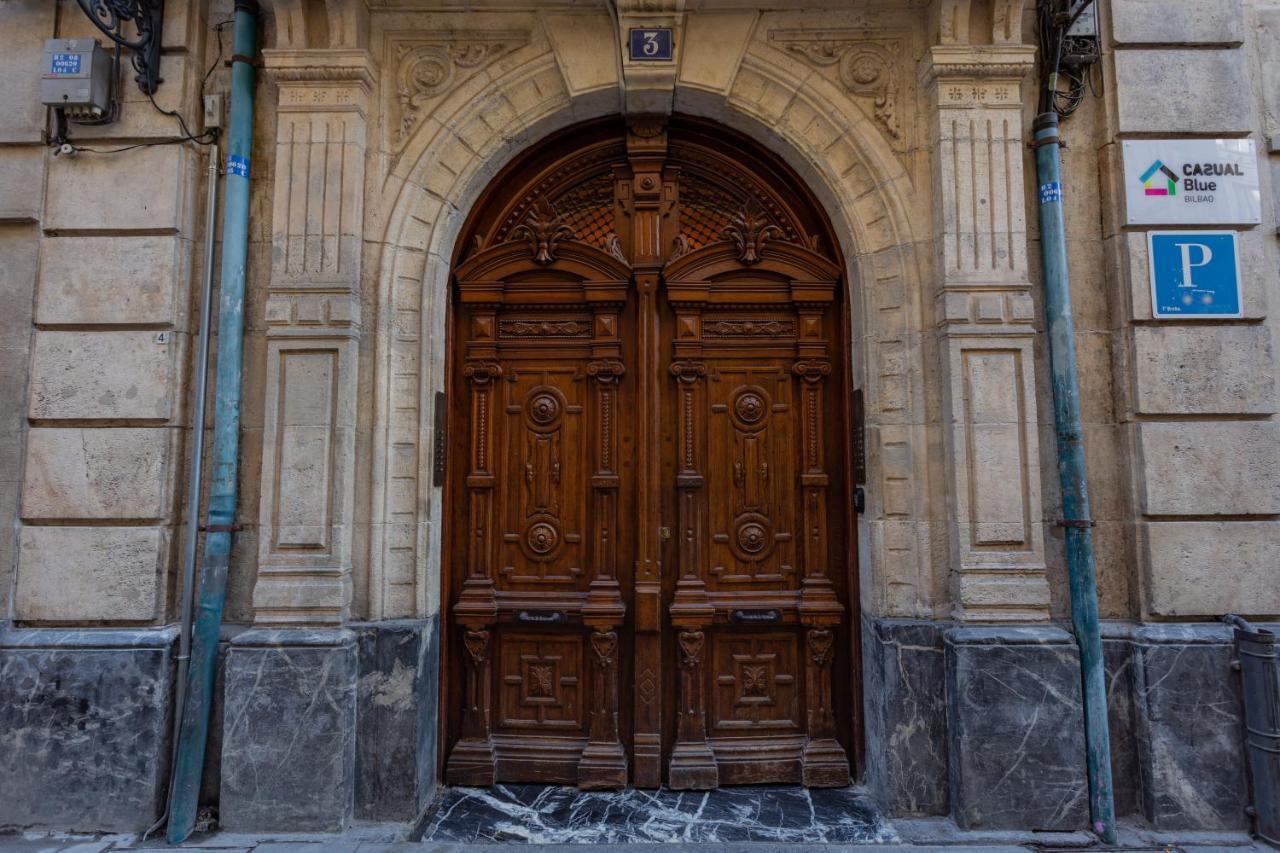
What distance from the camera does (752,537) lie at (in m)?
4.68

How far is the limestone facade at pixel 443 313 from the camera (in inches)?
160

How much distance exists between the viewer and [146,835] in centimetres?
387

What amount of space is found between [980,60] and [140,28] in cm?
512

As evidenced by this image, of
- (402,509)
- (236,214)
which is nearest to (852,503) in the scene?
(402,509)

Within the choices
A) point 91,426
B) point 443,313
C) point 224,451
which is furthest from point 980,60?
point 91,426

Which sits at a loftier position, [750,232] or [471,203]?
[471,203]

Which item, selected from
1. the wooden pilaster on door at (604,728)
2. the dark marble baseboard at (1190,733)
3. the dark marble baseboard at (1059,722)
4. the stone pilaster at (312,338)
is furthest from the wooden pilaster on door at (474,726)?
the dark marble baseboard at (1190,733)

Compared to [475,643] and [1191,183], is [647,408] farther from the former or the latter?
[1191,183]

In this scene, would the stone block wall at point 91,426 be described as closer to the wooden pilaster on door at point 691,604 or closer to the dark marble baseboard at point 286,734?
the dark marble baseboard at point 286,734

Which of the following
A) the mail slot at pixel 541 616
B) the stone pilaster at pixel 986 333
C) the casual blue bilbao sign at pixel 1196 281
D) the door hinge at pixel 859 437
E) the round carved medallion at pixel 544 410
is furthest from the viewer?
the round carved medallion at pixel 544 410

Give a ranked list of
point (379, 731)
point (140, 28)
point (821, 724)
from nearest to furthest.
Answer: point (379, 731) < point (140, 28) < point (821, 724)

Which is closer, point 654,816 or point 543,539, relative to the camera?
point 654,816

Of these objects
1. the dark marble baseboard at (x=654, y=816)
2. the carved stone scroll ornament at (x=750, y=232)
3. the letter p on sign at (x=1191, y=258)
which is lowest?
the dark marble baseboard at (x=654, y=816)

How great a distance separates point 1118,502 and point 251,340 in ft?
17.7
